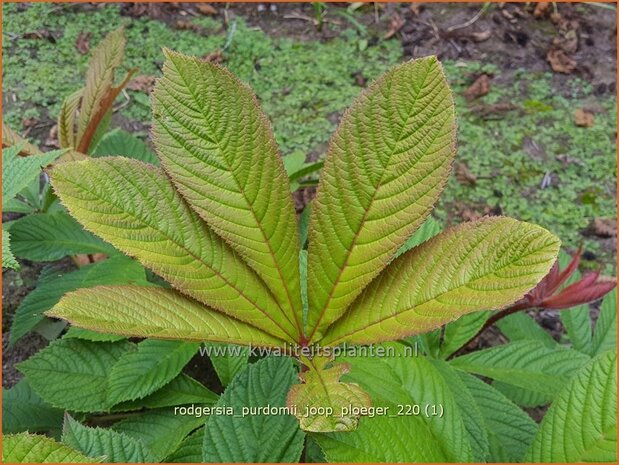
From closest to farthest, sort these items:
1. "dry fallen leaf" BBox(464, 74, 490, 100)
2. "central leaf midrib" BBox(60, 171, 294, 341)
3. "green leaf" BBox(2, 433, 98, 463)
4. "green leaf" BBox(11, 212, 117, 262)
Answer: "green leaf" BBox(2, 433, 98, 463) < "central leaf midrib" BBox(60, 171, 294, 341) < "green leaf" BBox(11, 212, 117, 262) < "dry fallen leaf" BBox(464, 74, 490, 100)

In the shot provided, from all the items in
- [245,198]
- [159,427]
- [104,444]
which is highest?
[245,198]

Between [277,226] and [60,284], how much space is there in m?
0.88

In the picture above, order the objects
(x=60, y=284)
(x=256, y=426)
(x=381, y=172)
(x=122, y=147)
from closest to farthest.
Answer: (x=381, y=172) → (x=256, y=426) → (x=60, y=284) → (x=122, y=147)

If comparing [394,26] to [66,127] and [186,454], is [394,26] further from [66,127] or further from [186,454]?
[186,454]

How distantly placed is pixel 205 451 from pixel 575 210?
5.82 feet

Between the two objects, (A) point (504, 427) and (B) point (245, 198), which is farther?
(A) point (504, 427)

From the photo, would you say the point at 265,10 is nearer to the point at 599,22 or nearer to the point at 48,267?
the point at 599,22

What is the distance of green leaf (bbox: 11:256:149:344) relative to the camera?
1.39 meters

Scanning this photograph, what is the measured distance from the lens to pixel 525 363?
137 centimetres

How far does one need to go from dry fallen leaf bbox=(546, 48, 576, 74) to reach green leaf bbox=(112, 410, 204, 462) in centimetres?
226

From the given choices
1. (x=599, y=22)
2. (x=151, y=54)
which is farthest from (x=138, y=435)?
(x=599, y=22)

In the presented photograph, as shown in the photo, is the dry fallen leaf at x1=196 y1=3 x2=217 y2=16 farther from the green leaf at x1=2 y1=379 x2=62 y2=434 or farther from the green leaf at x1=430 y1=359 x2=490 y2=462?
the green leaf at x1=430 y1=359 x2=490 y2=462

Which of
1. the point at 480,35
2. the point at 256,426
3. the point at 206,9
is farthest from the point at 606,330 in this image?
the point at 206,9

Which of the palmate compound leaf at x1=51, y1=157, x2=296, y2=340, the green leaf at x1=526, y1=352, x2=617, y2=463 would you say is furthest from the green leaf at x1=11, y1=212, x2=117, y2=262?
the green leaf at x1=526, y1=352, x2=617, y2=463
